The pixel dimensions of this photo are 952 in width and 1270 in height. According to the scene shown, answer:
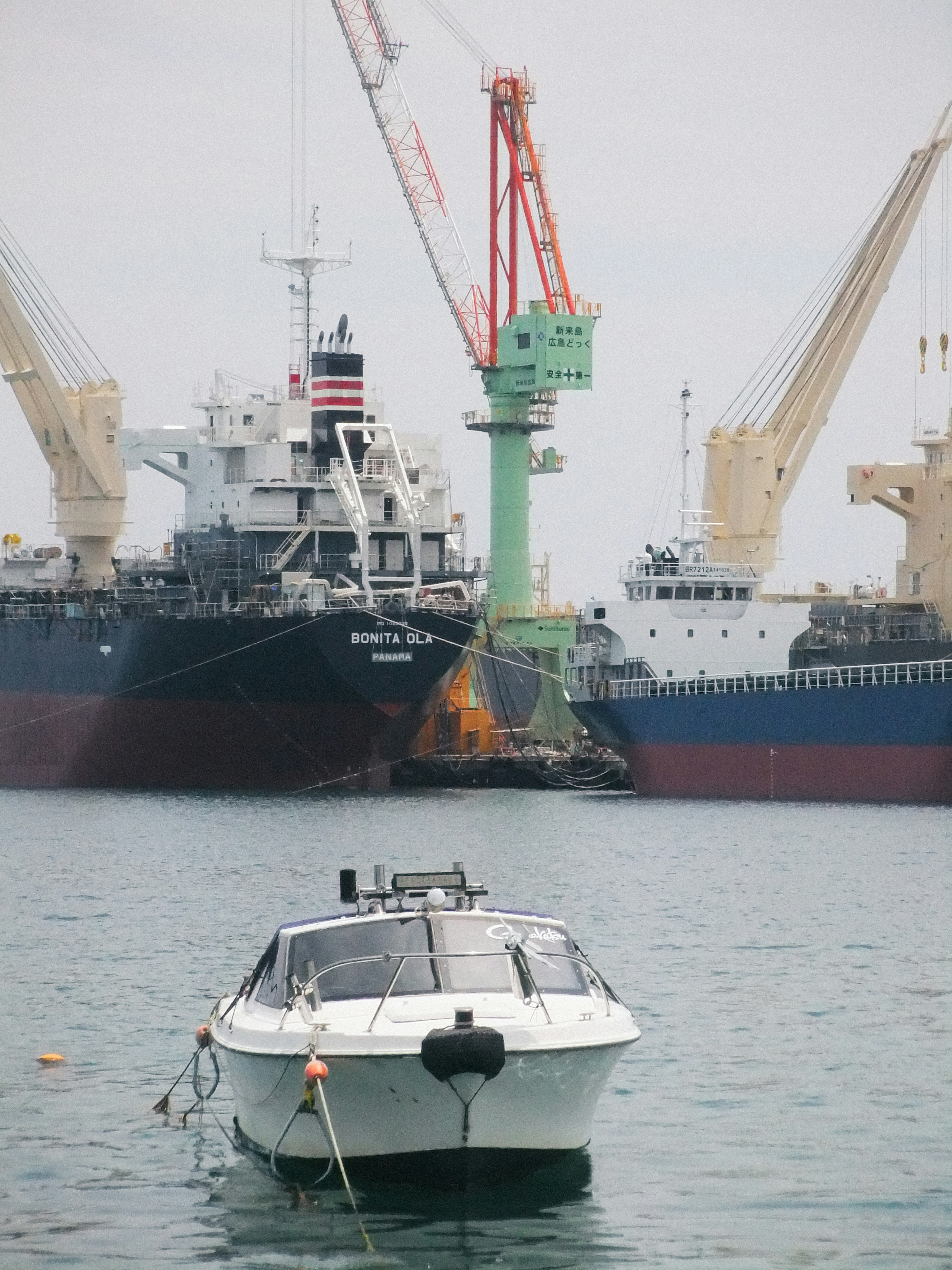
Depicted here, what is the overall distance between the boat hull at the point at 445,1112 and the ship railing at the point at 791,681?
47.0 m

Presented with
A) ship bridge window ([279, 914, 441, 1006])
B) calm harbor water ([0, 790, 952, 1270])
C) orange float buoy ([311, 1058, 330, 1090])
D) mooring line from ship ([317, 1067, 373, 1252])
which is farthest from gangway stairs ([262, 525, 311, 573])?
→ orange float buoy ([311, 1058, 330, 1090])

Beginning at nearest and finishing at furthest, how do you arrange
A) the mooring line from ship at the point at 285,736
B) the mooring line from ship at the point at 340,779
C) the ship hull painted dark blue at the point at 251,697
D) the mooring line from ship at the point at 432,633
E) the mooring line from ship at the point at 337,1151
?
1. the mooring line from ship at the point at 337,1151
2. the ship hull painted dark blue at the point at 251,697
3. the mooring line from ship at the point at 432,633
4. the mooring line from ship at the point at 285,736
5. the mooring line from ship at the point at 340,779

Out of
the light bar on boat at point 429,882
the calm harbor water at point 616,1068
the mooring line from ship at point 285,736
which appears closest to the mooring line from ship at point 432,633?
the mooring line from ship at point 285,736

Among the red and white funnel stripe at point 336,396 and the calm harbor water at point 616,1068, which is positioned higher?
the red and white funnel stripe at point 336,396

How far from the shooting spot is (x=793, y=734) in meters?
67.8

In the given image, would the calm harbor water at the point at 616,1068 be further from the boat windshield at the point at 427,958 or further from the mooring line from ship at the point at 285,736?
the mooring line from ship at the point at 285,736

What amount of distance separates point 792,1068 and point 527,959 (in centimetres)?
596

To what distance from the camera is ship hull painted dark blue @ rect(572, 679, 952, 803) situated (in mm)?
65250

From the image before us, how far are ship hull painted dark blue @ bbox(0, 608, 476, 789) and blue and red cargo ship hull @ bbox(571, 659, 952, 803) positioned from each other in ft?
22.5

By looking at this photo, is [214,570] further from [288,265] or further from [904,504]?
[904,504]

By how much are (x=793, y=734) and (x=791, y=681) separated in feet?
13.0

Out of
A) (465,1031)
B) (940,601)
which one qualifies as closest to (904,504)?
(940,601)

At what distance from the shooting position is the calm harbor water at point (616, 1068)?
18328 millimetres

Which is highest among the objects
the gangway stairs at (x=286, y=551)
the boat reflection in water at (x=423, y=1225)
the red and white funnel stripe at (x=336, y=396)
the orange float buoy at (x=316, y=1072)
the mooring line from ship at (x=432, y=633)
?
the red and white funnel stripe at (x=336, y=396)
